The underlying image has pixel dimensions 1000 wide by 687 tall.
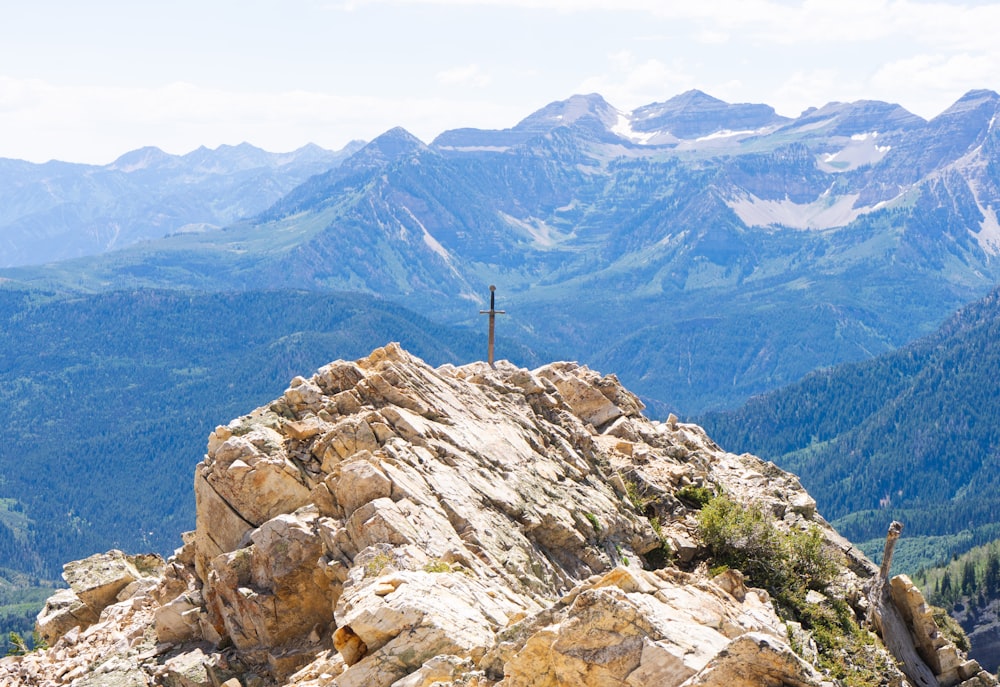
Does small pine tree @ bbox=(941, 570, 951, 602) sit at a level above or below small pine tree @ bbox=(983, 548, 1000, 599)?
below

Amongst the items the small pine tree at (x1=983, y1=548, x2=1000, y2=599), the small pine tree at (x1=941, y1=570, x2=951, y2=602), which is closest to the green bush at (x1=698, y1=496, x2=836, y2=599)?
the small pine tree at (x1=983, y1=548, x2=1000, y2=599)

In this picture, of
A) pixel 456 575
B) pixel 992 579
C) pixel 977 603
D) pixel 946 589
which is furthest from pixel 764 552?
pixel 946 589

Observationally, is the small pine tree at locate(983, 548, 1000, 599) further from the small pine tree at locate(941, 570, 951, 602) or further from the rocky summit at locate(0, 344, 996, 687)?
the rocky summit at locate(0, 344, 996, 687)

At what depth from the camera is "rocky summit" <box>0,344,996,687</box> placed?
29594 millimetres

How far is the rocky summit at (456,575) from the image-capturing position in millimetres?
29594

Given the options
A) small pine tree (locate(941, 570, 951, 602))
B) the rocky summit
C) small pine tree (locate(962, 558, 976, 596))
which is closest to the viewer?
the rocky summit

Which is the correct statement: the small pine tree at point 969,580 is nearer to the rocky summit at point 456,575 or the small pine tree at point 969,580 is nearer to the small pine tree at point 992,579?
the small pine tree at point 992,579

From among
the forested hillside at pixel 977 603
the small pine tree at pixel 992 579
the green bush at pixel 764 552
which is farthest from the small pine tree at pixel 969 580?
the green bush at pixel 764 552

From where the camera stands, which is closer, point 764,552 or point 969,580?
point 764,552

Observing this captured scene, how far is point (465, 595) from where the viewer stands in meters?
36.7

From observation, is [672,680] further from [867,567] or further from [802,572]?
[867,567]

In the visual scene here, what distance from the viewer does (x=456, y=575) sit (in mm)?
38438

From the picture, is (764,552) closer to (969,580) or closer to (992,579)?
(992,579)

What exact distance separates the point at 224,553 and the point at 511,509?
1098 cm
